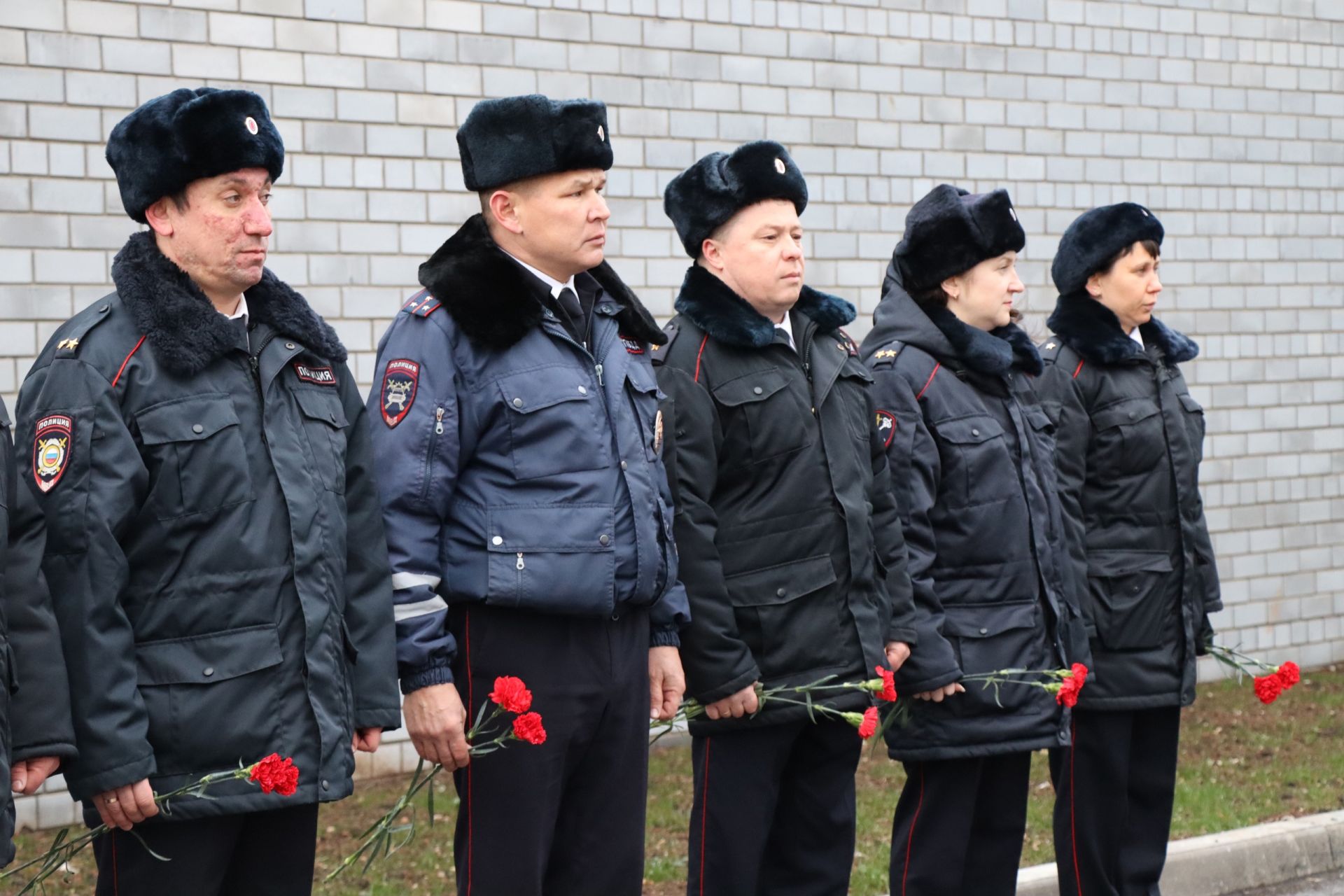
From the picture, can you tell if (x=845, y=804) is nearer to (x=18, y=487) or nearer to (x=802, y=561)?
(x=802, y=561)

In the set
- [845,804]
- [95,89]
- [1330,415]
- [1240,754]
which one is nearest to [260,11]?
[95,89]

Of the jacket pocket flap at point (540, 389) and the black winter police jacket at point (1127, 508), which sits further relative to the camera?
the black winter police jacket at point (1127, 508)

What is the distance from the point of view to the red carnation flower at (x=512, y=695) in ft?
11.1

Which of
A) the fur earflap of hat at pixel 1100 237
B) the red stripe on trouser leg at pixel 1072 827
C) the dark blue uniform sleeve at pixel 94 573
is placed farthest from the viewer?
the fur earflap of hat at pixel 1100 237

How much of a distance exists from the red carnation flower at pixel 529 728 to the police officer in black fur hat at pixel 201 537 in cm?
28

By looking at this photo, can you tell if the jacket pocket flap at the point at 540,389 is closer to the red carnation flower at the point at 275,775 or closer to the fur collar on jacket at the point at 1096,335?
the red carnation flower at the point at 275,775

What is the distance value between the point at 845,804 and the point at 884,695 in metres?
0.46

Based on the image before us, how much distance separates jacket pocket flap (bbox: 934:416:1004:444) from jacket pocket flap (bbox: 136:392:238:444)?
2074mm

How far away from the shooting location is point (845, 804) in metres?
4.47

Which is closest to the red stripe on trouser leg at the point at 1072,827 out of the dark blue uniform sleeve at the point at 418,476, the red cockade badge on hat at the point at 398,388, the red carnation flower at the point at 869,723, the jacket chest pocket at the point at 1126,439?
the jacket chest pocket at the point at 1126,439

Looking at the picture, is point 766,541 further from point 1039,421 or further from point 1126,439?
point 1126,439

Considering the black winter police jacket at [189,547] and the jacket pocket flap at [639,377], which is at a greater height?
the jacket pocket flap at [639,377]

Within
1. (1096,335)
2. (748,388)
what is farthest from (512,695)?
(1096,335)

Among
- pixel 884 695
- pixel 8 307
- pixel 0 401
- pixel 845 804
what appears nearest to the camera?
pixel 0 401
